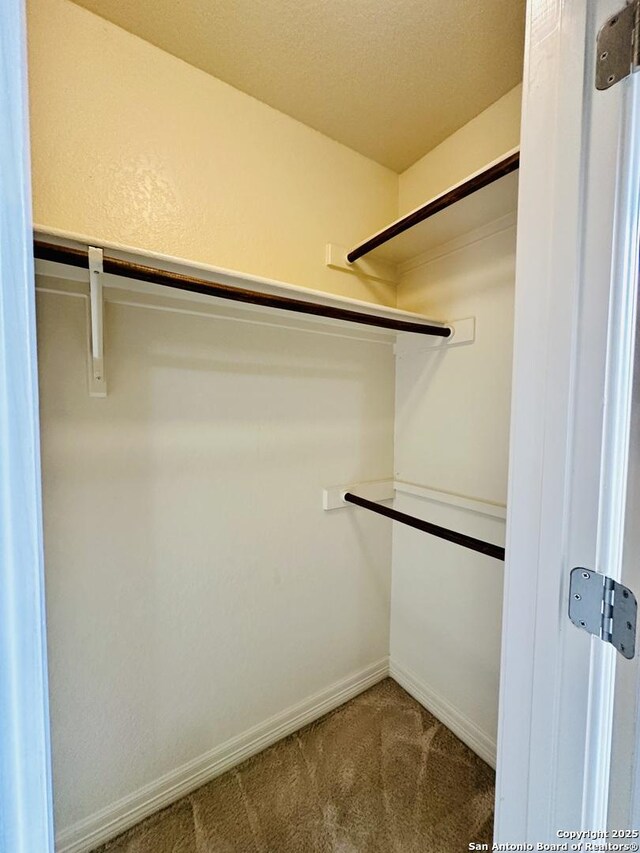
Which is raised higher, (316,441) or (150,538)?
(316,441)

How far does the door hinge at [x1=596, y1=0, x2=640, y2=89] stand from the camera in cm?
42

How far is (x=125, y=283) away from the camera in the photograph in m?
0.95

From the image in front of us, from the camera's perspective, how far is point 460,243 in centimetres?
136

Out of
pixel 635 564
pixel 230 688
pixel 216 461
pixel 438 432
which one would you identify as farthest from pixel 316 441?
pixel 635 564

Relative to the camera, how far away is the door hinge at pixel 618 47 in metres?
0.42

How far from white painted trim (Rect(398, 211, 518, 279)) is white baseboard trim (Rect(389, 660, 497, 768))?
74.9 inches

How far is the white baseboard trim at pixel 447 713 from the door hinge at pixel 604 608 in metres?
1.26

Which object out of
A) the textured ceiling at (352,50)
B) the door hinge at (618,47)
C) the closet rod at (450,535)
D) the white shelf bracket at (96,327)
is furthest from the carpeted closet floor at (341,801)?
the textured ceiling at (352,50)

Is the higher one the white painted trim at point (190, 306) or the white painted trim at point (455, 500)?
the white painted trim at point (190, 306)

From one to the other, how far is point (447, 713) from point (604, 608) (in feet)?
4.66

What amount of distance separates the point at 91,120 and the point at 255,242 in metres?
0.55

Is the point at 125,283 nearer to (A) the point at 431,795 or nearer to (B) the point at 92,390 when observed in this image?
(B) the point at 92,390

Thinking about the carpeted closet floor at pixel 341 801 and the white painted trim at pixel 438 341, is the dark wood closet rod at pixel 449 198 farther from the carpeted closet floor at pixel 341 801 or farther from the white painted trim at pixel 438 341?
the carpeted closet floor at pixel 341 801

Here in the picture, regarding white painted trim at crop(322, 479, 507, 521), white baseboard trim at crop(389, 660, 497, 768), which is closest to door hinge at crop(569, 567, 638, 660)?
white painted trim at crop(322, 479, 507, 521)
